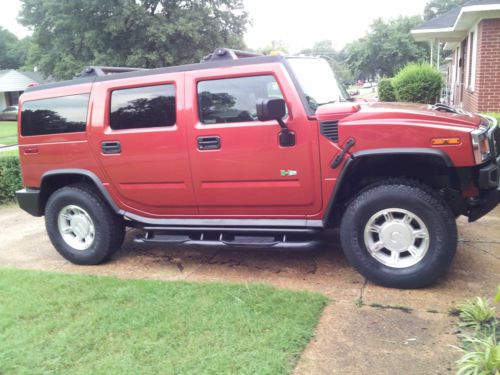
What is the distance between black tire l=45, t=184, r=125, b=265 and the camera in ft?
16.9

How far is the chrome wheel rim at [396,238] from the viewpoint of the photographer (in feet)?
13.3

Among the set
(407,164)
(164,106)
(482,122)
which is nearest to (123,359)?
(164,106)

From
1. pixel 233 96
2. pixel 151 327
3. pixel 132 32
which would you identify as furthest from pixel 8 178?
pixel 132 32

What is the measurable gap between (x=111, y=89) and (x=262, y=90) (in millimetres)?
1570

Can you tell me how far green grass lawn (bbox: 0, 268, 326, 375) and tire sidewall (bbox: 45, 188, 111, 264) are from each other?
23.7 inches

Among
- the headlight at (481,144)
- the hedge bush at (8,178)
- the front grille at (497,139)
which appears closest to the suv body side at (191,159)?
the headlight at (481,144)

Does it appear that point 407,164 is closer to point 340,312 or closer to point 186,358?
point 340,312

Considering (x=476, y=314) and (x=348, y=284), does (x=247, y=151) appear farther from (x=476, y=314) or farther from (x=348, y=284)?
(x=476, y=314)

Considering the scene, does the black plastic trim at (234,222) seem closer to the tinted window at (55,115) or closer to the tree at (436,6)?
the tinted window at (55,115)

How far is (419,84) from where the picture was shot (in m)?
13.1

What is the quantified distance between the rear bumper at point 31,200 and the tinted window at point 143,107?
1298 mm

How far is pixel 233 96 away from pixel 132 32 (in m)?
29.9

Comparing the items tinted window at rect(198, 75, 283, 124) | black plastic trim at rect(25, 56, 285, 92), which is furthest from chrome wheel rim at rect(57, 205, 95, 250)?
tinted window at rect(198, 75, 283, 124)

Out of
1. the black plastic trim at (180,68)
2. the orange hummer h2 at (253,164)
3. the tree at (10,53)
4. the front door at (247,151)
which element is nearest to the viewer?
the orange hummer h2 at (253,164)
